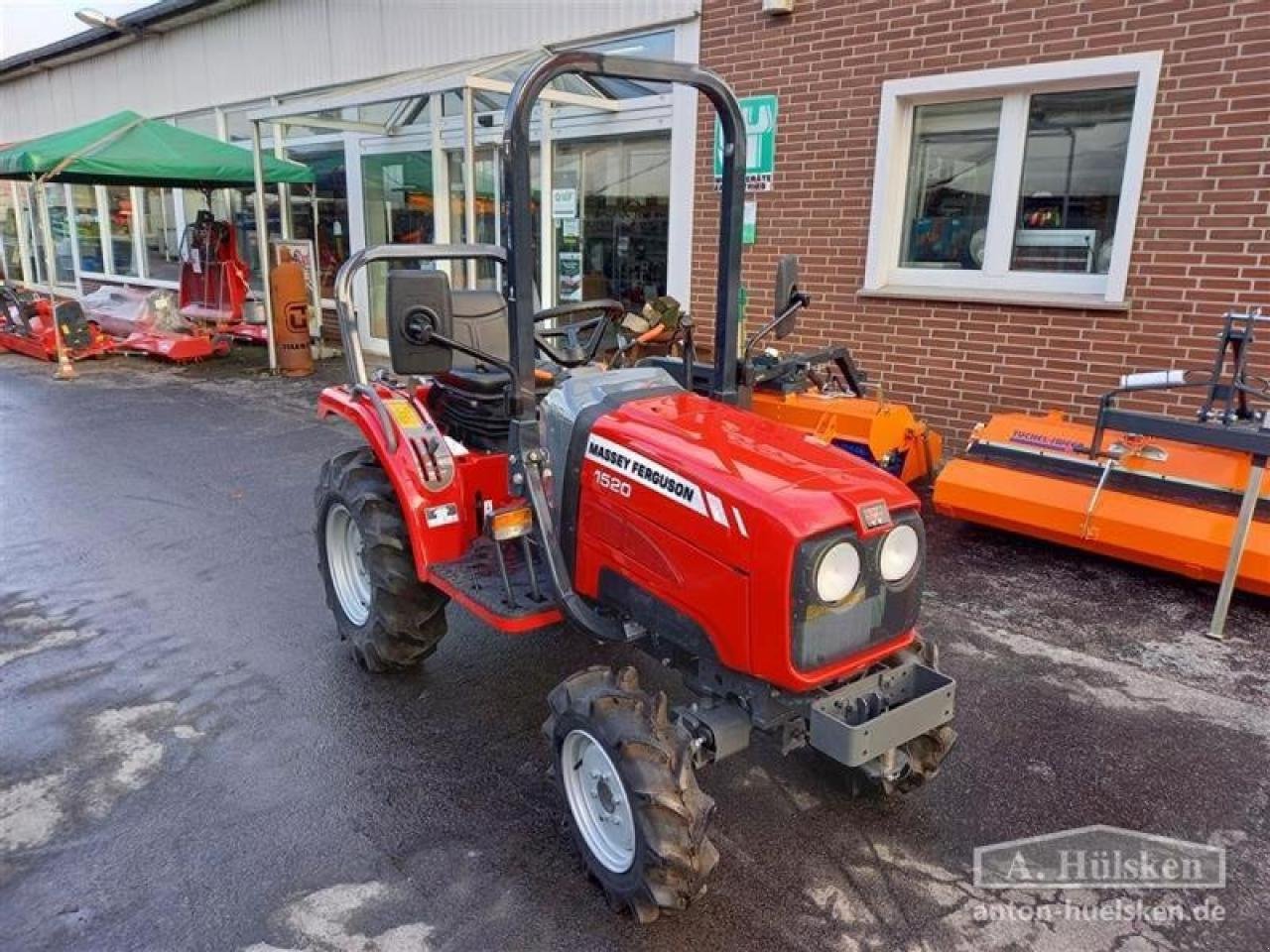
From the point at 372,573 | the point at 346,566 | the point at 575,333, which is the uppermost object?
the point at 575,333

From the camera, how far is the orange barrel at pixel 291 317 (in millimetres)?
9938

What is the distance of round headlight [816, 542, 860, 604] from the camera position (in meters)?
2.16

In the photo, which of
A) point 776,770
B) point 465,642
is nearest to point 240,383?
point 465,642

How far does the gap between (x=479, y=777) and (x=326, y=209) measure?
1046 cm

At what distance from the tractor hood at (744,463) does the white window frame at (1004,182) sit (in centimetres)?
394

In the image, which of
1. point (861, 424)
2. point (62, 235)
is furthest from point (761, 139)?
point (62, 235)

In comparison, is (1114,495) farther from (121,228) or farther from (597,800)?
(121,228)

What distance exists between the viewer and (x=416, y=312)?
8.60ft

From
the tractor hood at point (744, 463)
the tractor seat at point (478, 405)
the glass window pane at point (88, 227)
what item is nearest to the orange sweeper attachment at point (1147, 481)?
the tractor hood at point (744, 463)

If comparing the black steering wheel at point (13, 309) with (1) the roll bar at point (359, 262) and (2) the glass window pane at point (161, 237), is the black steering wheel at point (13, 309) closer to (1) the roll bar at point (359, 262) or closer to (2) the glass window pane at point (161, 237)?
(2) the glass window pane at point (161, 237)

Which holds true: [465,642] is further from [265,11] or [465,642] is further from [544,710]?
[265,11]

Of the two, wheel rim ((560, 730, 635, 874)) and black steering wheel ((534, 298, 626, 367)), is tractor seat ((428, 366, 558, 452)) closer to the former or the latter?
black steering wheel ((534, 298, 626, 367))

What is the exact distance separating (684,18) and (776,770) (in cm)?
642

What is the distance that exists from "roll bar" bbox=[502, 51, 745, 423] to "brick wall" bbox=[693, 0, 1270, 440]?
3.70 m
